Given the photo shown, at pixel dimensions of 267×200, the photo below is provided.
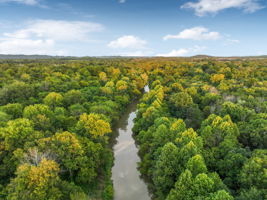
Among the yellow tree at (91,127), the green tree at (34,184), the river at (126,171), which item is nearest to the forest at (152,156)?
the yellow tree at (91,127)

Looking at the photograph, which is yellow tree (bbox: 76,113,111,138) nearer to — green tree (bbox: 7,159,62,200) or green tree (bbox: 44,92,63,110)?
green tree (bbox: 7,159,62,200)

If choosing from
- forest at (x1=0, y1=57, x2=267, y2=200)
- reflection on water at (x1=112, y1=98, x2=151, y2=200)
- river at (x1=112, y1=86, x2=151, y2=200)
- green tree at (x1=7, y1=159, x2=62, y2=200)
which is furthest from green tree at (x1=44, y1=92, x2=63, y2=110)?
green tree at (x1=7, y1=159, x2=62, y2=200)

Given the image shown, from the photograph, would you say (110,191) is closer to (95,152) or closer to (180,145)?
(95,152)

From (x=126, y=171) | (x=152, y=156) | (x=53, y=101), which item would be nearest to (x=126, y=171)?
(x=126, y=171)

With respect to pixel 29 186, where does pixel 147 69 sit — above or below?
above

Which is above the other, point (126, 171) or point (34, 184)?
point (34, 184)

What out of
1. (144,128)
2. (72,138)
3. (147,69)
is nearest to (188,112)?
(144,128)

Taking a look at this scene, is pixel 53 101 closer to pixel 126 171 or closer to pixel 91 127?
pixel 91 127

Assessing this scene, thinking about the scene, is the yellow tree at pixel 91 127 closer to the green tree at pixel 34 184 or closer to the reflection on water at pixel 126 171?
the reflection on water at pixel 126 171
